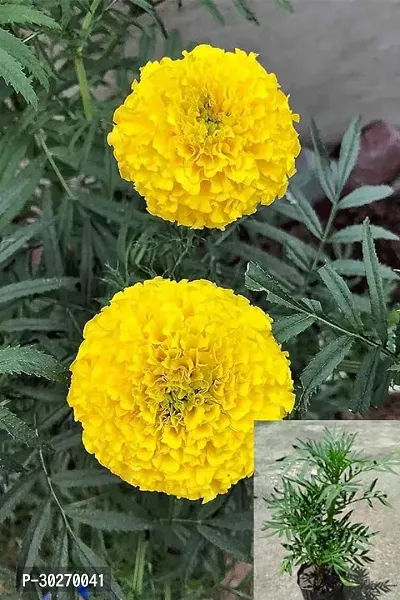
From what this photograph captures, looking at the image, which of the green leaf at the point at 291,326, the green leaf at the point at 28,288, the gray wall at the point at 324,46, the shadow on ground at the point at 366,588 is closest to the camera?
the shadow on ground at the point at 366,588

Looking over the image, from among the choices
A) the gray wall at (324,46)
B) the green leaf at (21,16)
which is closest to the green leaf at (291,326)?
the green leaf at (21,16)

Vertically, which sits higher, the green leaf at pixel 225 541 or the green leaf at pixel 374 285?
the green leaf at pixel 374 285

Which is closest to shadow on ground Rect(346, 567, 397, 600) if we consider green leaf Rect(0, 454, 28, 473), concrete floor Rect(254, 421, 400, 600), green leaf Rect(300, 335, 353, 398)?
concrete floor Rect(254, 421, 400, 600)

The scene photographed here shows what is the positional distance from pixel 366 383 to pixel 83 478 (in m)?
0.20

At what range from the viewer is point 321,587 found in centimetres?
30

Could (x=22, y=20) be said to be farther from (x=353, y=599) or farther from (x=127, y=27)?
(x=353, y=599)

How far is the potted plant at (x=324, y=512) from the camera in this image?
30cm

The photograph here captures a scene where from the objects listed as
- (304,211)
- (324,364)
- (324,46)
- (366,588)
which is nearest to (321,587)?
(366,588)

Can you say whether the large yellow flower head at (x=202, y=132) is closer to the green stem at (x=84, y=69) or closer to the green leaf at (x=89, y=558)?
the green stem at (x=84, y=69)

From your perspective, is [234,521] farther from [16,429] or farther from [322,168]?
[322,168]

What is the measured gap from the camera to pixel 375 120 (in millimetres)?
820

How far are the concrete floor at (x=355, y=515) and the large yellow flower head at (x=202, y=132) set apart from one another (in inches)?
7.1

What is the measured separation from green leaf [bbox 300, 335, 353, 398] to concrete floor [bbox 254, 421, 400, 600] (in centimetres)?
8

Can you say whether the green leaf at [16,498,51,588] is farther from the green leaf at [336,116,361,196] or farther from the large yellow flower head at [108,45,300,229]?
the green leaf at [336,116,361,196]
